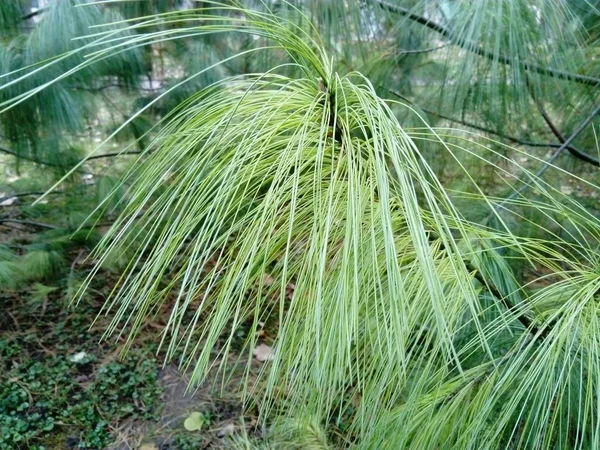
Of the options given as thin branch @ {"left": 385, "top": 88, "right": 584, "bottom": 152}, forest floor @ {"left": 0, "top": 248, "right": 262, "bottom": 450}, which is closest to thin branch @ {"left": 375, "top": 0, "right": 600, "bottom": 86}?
thin branch @ {"left": 385, "top": 88, "right": 584, "bottom": 152}

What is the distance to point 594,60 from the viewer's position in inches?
45.5

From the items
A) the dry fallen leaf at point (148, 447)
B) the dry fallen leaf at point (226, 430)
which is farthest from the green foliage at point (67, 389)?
the dry fallen leaf at point (226, 430)

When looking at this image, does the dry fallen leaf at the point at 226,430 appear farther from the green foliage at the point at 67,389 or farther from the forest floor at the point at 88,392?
the green foliage at the point at 67,389

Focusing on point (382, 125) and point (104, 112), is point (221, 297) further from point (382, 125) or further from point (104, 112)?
point (104, 112)

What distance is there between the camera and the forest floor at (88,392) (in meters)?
1.78

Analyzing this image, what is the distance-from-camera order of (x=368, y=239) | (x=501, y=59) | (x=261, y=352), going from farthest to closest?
1. (x=261, y=352)
2. (x=501, y=59)
3. (x=368, y=239)

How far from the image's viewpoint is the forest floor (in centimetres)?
178

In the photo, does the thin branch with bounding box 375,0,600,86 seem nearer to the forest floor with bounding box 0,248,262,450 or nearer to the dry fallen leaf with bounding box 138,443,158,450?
the forest floor with bounding box 0,248,262,450

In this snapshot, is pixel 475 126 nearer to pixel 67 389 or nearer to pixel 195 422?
pixel 195 422

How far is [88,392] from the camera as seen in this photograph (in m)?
1.91

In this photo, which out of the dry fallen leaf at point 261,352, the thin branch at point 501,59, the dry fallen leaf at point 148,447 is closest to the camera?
the thin branch at point 501,59

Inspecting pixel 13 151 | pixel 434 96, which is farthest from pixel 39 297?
pixel 434 96

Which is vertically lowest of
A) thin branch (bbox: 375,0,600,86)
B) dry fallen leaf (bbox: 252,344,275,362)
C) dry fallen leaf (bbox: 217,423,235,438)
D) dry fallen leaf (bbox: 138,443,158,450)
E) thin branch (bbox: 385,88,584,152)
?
dry fallen leaf (bbox: 217,423,235,438)

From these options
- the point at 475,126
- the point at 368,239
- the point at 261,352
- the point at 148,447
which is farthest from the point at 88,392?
the point at 368,239
